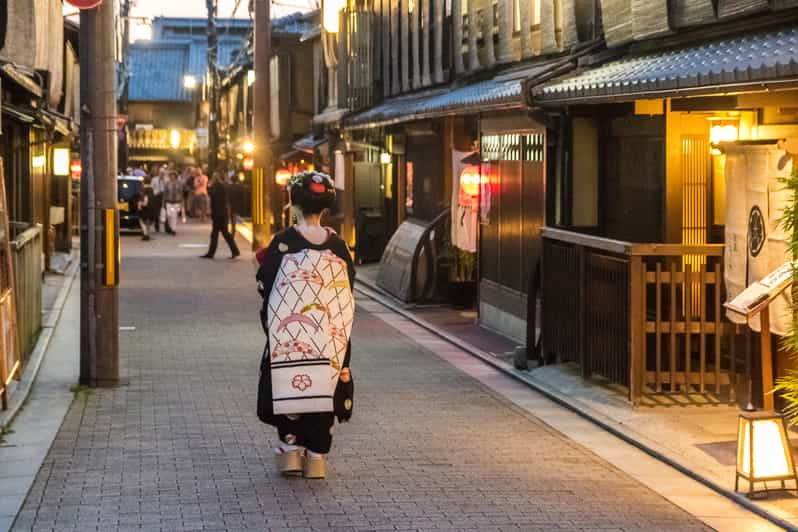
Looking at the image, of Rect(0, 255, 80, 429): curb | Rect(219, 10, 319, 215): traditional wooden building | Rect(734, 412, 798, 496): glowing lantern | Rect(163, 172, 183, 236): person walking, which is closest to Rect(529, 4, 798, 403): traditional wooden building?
Rect(734, 412, 798, 496): glowing lantern

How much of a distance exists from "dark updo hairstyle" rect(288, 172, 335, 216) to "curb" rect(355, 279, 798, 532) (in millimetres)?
3133

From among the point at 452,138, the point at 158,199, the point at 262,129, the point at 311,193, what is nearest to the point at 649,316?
the point at 311,193

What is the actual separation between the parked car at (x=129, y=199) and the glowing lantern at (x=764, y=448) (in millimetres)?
35855

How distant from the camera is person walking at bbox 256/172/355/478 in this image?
9523 millimetres

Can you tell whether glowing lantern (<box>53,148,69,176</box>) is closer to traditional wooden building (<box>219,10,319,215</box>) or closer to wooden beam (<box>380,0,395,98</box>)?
wooden beam (<box>380,0,395,98</box>)

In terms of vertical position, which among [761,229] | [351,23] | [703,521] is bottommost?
[703,521]

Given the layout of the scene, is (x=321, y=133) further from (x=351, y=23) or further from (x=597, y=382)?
(x=597, y=382)

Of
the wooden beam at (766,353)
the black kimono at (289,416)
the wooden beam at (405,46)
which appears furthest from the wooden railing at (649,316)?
the wooden beam at (405,46)

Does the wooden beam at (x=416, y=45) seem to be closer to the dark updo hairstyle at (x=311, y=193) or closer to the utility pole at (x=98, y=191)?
the utility pole at (x=98, y=191)

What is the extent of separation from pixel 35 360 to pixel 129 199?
2809 cm

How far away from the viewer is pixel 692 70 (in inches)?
449

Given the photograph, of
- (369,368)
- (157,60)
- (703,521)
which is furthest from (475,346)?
(157,60)

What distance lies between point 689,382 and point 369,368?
419 centimetres

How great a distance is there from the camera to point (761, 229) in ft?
38.4
